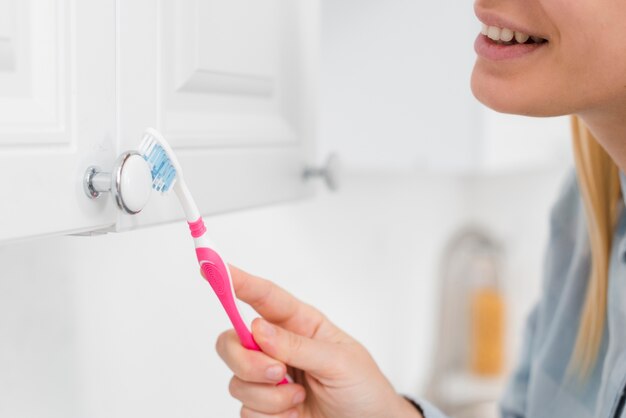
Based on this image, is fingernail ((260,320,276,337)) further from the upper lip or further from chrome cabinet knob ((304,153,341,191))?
the upper lip

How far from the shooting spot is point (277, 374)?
69 centimetres

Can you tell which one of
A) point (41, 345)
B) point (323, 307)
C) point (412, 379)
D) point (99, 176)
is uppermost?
point (99, 176)

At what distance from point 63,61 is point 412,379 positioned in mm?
1588

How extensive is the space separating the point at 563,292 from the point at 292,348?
1.70ft

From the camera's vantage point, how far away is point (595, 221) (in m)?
1.00

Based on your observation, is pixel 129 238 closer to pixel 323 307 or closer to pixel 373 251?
pixel 323 307

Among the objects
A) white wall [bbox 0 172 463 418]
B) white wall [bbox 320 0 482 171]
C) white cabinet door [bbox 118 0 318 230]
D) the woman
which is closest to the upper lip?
the woman

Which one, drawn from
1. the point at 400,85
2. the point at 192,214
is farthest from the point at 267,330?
the point at 400,85

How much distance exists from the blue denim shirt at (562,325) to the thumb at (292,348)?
0.38m

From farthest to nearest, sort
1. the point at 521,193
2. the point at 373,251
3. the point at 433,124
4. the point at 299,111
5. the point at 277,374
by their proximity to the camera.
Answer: the point at 521,193
the point at 373,251
the point at 433,124
the point at 299,111
the point at 277,374

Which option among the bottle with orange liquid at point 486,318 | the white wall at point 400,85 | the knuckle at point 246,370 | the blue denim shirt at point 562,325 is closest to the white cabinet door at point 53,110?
the knuckle at point 246,370

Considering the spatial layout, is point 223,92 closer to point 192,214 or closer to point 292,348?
point 192,214

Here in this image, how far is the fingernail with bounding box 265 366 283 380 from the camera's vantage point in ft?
2.25

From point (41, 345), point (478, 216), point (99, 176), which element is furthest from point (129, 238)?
point (478, 216)
